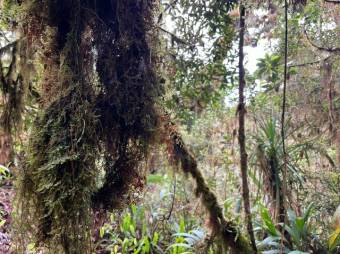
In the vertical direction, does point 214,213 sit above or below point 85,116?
below

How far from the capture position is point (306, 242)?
2.75 metres

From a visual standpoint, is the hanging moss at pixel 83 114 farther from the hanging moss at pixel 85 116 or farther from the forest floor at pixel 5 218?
the forest floor at pixel 5 218

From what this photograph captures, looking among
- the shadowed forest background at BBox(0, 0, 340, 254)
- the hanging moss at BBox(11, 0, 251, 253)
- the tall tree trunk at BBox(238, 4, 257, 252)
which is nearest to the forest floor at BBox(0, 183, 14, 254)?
the shadowed forest background at BBox(0, 0, 340, 254)

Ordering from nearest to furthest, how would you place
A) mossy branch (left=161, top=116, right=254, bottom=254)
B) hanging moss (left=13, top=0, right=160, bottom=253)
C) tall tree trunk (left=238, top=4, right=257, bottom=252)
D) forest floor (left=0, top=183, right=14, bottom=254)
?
hanging moss (left=13, top=0, right=160, bottom=253), mossy branch (left=161, top=116, right=254, bottom=254), tall tree trunk (left=238, top=4, right=257, bottom=252), forest floor (left=0, top=183, right=14, bottom=254)

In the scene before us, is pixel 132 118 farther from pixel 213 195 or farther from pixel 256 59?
pixel 256 59


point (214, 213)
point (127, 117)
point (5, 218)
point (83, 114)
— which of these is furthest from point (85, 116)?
point (5, 218)

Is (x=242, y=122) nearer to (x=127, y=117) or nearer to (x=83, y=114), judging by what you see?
(x=127, y=117)

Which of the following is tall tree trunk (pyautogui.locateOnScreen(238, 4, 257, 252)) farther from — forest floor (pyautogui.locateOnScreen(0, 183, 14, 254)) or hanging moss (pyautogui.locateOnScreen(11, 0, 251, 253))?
forest floor (pyautogui.locateOnScreen(0, 183, 14, 254))

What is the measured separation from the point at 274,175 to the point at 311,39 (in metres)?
1.34

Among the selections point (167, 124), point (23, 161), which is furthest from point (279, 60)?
point (23, 161)

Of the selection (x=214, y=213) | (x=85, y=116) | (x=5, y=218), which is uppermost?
(x=85, y=116)

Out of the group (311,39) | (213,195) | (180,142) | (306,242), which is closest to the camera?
(180,142)

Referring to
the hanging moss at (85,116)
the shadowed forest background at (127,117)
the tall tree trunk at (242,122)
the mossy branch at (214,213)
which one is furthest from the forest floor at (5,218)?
the tall tree trunk at (242,122)

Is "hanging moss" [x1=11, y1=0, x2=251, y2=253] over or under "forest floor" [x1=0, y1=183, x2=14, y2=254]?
over
